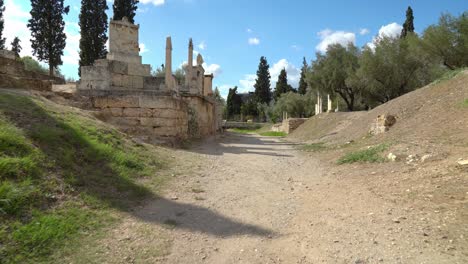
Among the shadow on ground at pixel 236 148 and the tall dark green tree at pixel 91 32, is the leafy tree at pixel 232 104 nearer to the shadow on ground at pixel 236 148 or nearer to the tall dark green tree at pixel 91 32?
the tall dark green tree at pixel 91 32

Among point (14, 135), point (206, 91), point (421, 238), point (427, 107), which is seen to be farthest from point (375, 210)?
point (206, 91)

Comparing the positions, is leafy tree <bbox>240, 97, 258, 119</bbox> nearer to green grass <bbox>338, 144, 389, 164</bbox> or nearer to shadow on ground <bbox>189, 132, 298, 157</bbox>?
shadow on ground <bbox>189, 132, 298, 157</bbox>

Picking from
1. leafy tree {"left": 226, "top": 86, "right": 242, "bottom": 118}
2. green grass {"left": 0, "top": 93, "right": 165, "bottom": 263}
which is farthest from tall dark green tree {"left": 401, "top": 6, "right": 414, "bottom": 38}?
leafy tree {"left": 226, "top": 86, "right": 242, "bottom": 118}

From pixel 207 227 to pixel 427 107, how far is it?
10175mm

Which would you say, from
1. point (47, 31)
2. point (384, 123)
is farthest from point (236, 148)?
point (47, 31)

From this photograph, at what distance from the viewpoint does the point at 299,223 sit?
423cm

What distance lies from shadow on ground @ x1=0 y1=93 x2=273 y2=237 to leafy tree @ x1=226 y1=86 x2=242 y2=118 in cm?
6292

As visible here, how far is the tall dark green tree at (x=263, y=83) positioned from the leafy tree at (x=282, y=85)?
1.77 meters

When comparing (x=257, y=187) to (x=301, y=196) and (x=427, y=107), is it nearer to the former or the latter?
(x=301, y=196)

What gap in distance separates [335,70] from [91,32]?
2253cm

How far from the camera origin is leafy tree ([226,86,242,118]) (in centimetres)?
6912

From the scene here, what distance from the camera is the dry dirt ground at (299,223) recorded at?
3244mm

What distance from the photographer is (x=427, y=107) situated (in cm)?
1123

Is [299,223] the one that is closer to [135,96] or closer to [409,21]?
[135,96]
